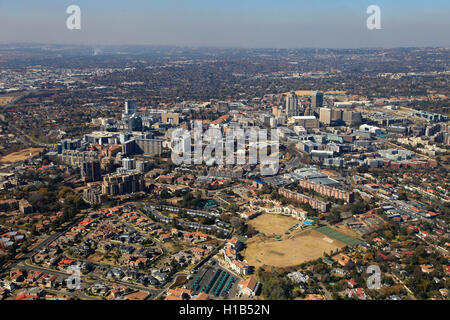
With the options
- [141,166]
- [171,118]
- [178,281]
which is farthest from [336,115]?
[178,281]

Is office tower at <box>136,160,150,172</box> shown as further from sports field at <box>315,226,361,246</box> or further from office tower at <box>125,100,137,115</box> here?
office tower at <box>125,100,137,115</box>

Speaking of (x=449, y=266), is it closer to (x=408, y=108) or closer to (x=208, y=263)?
(x=208, y=263)

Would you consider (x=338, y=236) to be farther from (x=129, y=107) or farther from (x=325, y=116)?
(x=129, y=107)

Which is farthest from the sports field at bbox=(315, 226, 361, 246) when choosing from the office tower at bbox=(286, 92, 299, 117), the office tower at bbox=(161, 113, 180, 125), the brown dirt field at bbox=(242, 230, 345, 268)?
the office tower at bbox=(286, 92, 299, 117)

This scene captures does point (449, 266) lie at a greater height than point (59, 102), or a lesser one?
lesser
